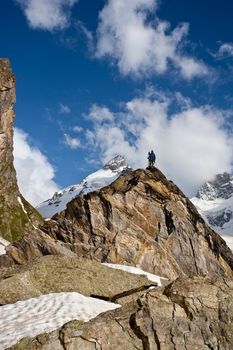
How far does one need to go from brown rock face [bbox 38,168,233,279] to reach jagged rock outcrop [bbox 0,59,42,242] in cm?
9788

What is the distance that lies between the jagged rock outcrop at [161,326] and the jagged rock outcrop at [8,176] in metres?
145

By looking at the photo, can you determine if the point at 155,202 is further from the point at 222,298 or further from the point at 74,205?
the point at 222,298

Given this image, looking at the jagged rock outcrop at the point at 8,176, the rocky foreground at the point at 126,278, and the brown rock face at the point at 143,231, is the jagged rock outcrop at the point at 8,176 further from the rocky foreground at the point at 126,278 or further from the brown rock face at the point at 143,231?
the rocky foreground at the point at 126,278

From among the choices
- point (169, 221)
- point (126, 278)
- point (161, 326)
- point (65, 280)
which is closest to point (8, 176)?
point (169, 221)

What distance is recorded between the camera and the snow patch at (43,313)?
1692 cm

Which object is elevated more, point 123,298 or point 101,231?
point 101,231

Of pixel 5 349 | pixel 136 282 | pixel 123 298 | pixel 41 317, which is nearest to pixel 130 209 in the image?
pixel 136 282

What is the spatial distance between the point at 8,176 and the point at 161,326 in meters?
165

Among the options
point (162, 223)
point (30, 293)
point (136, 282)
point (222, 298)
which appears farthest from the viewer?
point (162, 223)

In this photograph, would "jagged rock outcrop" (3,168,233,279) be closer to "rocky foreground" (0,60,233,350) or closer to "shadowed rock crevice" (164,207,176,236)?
"shadowed rock crevice" (164,207,176,236)

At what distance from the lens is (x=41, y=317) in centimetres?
1867

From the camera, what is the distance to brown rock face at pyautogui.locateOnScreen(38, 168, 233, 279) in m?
57.1

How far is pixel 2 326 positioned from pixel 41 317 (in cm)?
154

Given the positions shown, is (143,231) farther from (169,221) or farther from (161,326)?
(161,326)
